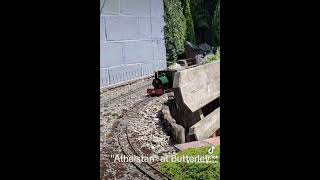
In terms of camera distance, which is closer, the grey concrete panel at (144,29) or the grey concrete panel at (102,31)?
the grey concrete panel at (102,31)

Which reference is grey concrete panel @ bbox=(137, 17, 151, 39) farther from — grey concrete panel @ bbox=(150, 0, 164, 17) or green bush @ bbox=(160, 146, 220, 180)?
green bush @ bbox=(160, 146, 220, 180)

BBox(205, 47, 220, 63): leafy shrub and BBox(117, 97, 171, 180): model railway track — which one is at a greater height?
BBox(205, 47, 220, 63): leafy shrub

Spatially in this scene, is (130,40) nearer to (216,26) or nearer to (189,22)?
(189,22)

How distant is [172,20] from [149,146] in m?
0.91

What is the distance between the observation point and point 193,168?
9.74 ft

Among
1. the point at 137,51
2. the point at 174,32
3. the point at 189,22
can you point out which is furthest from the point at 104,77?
the point at 189,22

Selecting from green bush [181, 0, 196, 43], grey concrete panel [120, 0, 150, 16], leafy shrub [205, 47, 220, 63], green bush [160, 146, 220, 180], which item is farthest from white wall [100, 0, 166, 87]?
green bush [160, 146, 220, 180]

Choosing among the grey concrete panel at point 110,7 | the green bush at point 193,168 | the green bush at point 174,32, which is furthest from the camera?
the green bush at point 174,32

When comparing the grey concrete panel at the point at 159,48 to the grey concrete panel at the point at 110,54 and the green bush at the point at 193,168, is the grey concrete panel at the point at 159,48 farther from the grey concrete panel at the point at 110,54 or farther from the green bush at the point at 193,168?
the green bush at the point at 193,168

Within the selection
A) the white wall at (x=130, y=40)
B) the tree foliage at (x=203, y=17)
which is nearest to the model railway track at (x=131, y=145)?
the white wall at (x=130, y=40)

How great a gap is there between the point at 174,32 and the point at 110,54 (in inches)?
19.4

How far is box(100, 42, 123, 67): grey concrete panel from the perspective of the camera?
307 cm

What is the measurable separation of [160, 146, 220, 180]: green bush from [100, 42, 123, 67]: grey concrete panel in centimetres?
77

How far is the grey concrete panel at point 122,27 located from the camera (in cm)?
308
